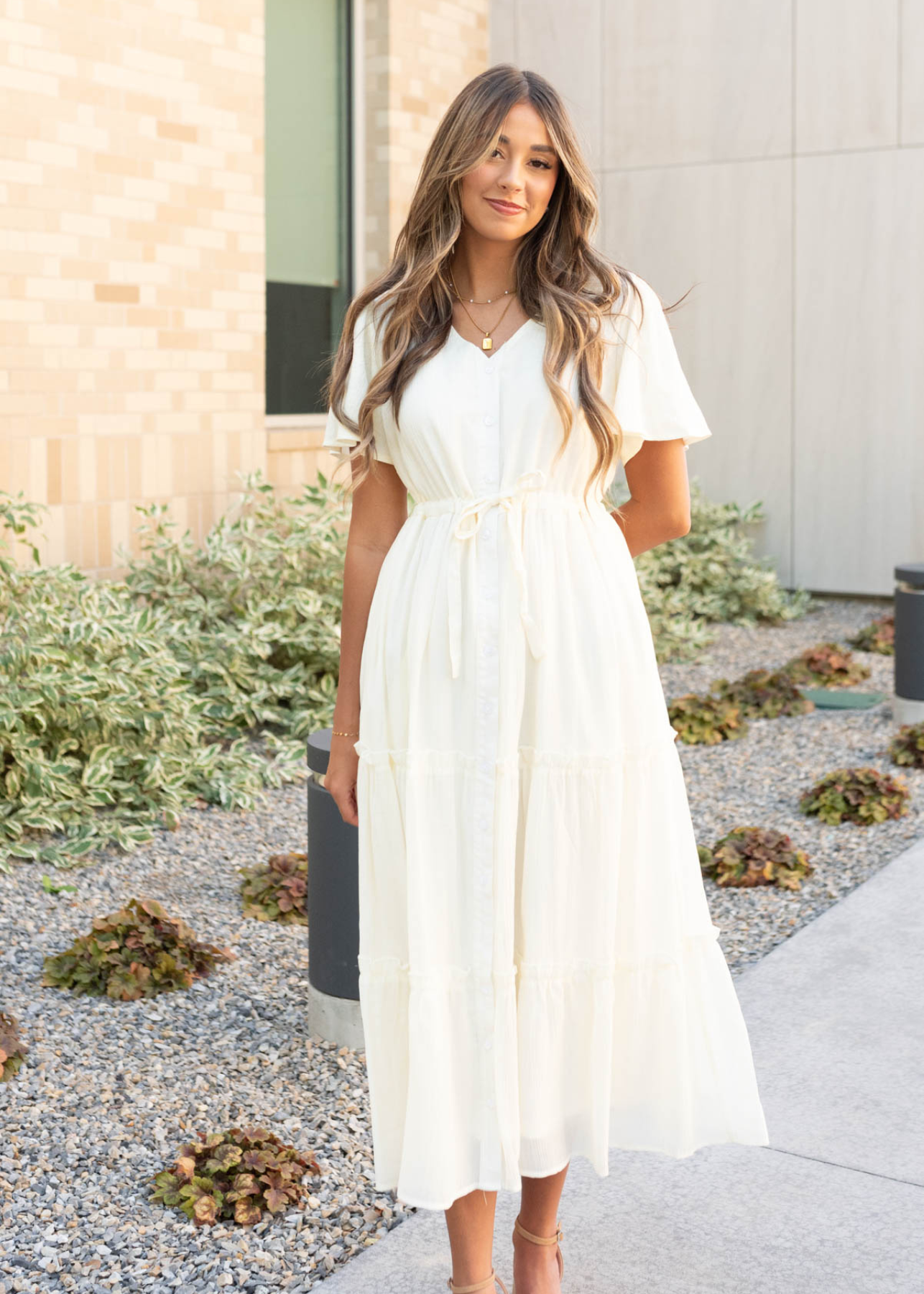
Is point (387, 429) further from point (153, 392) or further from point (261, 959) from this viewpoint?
point (153, 392)

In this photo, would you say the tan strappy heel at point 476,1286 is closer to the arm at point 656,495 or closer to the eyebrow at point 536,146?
the arm at point 656,495

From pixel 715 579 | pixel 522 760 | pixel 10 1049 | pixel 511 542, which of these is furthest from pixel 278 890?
pixel 715 579

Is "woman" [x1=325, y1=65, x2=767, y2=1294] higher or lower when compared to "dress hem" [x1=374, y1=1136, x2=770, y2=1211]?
higher

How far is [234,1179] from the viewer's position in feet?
9.05

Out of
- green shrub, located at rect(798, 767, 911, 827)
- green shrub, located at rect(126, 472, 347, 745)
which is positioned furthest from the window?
green shrub, located at rect(798, 767, 911, 827)

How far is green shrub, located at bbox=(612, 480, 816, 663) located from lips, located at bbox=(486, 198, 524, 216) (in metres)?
6.80

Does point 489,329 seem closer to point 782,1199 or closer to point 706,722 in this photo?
point 782,1199

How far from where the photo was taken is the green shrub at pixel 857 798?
5340 millimetres

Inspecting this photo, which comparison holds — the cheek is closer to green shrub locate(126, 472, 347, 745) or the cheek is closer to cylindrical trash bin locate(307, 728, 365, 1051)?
cylindrical trash bin locate(307, 728, 365, 1051)

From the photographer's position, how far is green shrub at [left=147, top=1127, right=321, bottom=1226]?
8.91ft

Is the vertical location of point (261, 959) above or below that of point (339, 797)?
below

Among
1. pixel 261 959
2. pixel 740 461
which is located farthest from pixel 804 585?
pixel 261 959

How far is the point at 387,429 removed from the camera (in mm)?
2252

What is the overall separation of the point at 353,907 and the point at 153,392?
4.66 meters
